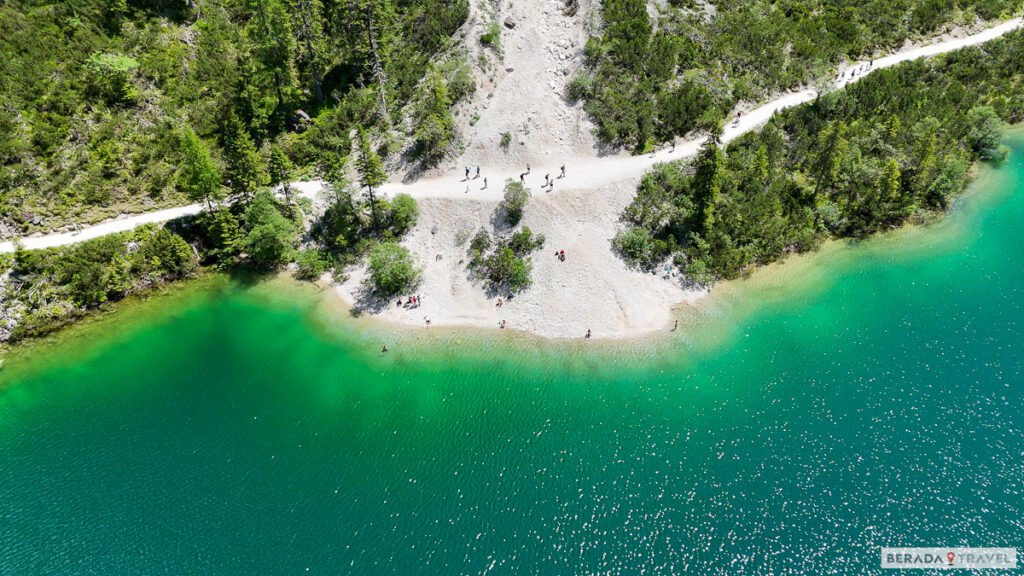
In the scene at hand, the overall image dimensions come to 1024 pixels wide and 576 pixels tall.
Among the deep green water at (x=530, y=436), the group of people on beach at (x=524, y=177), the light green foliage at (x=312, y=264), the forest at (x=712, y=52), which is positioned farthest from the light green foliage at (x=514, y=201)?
the light green foliage at (x=312, y=264)

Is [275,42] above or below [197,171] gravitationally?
above

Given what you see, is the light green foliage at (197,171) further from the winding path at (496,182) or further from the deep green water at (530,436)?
the deep green water at (530,436)

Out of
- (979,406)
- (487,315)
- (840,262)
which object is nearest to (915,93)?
(840,262)

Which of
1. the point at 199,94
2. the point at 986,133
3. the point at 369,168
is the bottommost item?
the point at 986,133

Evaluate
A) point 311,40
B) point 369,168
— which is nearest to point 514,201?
point 369,168

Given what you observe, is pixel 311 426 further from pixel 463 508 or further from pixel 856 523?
pixel 856 523

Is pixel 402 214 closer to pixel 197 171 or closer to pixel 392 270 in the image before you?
pixel 392 270
